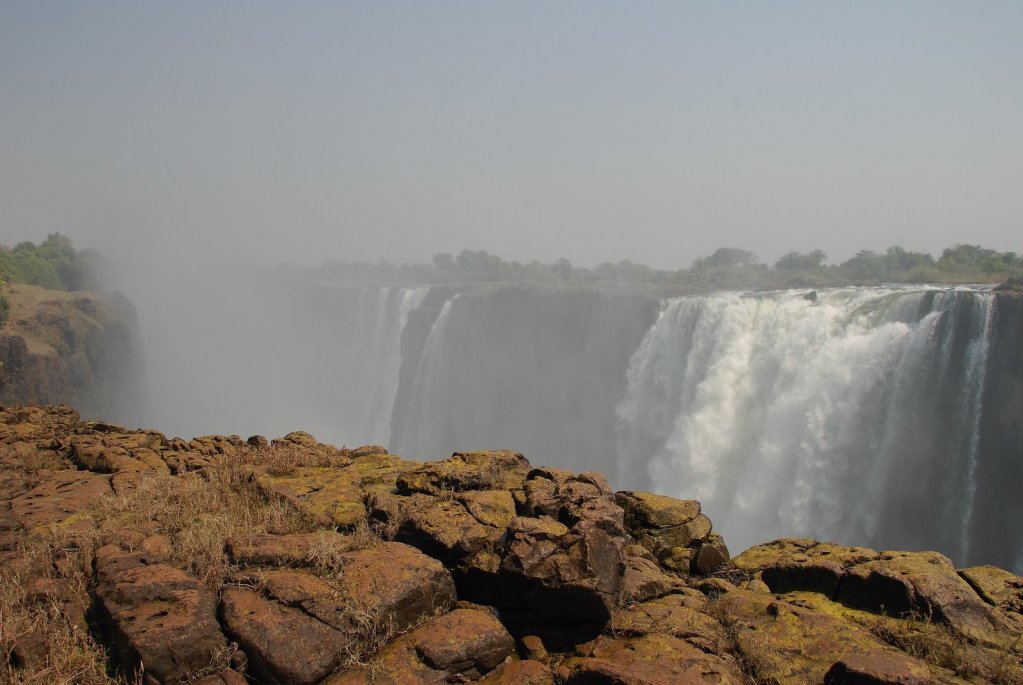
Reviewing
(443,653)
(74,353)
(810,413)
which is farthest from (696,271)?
(443,653)

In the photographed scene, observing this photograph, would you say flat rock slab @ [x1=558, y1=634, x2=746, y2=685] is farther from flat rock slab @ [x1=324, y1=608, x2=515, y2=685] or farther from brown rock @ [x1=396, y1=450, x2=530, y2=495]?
brown rock @ [x1=396, y1=450, x2=530, y2=495]

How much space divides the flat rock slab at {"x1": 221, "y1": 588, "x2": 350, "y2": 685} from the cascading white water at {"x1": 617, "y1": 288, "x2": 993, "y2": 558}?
16.1 m

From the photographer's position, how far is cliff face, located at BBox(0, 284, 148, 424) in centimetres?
2106

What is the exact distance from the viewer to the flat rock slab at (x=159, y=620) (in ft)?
9.67

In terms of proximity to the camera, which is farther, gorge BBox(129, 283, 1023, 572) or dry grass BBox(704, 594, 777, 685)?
gorge BBox(129, 283, 1023, 572)

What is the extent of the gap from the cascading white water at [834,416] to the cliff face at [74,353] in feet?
71.2

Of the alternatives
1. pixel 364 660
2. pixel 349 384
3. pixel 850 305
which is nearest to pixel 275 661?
pixel 364 660

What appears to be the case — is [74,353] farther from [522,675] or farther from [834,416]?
[522,675]

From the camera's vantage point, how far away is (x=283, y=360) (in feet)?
180

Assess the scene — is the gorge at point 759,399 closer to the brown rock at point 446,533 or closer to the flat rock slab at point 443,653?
the brown rock at point 446,533

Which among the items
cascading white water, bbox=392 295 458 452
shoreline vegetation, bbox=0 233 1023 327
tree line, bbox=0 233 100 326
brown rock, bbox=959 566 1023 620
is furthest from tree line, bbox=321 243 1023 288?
tree line, bbox=0 233 100 326

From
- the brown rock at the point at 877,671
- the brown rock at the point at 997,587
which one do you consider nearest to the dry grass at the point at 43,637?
the brown rock at the point at 877,671

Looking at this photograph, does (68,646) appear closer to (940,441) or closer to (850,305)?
(940,441)

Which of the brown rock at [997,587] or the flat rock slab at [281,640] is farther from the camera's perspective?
the brown rock at [997,587]
